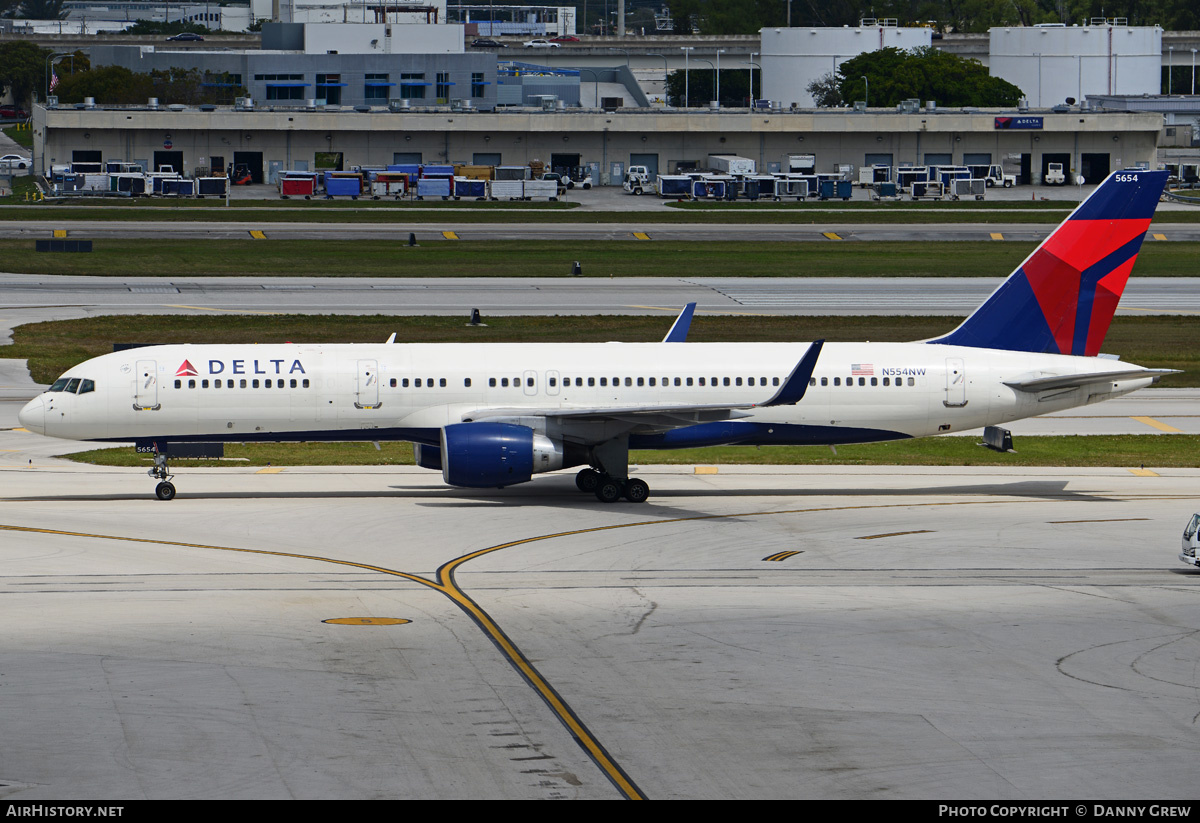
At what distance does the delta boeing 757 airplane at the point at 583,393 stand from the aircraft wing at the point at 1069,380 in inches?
2.3

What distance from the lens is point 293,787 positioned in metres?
18.5

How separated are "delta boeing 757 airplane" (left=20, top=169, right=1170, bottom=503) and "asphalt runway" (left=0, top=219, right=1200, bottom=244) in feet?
229

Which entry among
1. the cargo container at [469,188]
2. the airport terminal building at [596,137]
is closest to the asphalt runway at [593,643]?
the cargo container at [469,188]

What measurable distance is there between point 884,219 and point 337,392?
92.9m

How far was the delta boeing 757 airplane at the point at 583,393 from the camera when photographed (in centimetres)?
3894

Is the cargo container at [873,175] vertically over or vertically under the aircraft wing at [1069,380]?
over

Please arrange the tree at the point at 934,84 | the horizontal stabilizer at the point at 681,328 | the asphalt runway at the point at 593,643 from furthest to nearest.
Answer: the tree at the point at 934,84, the horizontal stabilizer at the point at 681,328, the asphalt runway at the point at 593,643

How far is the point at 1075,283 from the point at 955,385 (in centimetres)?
515

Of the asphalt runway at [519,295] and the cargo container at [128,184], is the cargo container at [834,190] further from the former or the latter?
the cargo container at [128,184]

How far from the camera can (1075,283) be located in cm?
4225

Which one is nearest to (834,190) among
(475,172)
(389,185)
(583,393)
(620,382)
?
(475,172)

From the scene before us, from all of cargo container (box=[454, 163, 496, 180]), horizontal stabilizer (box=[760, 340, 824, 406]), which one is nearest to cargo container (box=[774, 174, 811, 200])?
cargo container (box=[454, 163, 496, 180])

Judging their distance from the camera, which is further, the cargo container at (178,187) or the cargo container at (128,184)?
the cargo container at (178,187)
